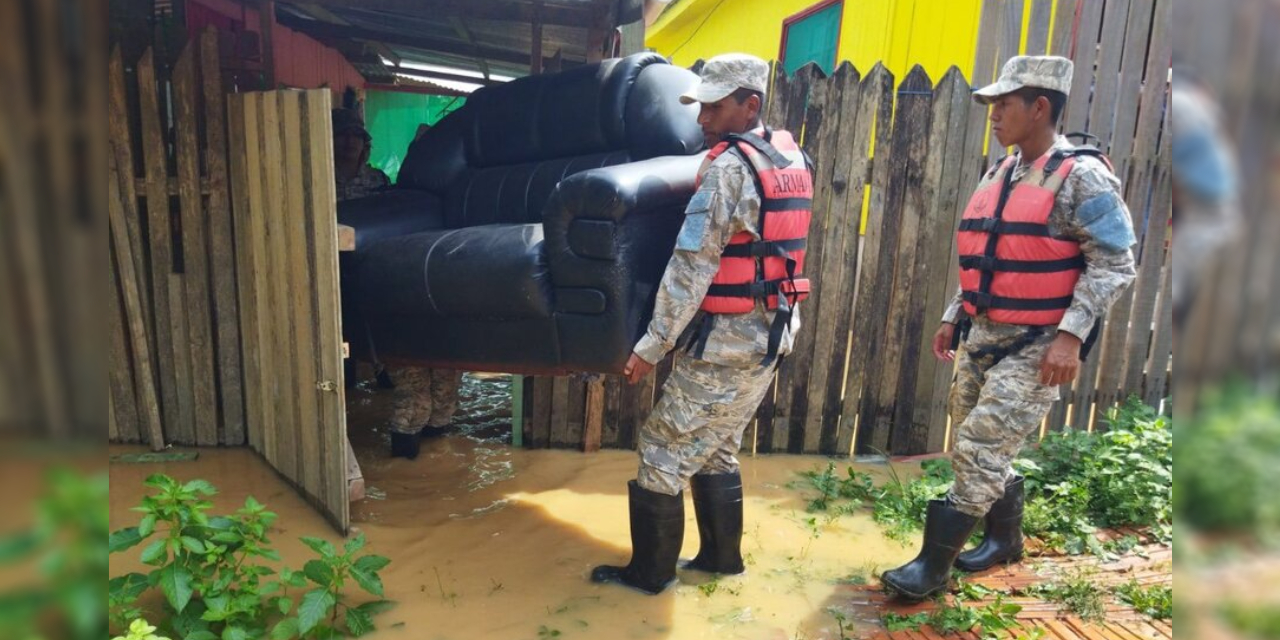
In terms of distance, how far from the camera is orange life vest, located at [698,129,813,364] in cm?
265

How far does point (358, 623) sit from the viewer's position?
245 cm

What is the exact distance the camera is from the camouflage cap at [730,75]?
Result: 2650 mm

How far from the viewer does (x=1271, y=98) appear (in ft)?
1.40

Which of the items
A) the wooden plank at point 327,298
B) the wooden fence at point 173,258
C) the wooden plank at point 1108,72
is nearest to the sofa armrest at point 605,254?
the wooden plank at point 327,298

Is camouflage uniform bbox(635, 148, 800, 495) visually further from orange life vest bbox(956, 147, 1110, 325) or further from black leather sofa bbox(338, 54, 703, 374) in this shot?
orange life vest bbox(956, 147, 1110, 325)

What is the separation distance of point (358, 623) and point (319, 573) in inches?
7.9

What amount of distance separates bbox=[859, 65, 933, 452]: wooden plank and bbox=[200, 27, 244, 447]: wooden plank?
11.2ft

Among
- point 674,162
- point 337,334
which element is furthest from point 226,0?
point 674,162

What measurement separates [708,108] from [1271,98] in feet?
7.97

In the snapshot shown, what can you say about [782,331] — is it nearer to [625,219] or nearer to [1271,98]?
[625,219]

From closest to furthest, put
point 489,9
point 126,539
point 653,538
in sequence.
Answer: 1. point 126,539
2. point 653,538
3. point 489,9

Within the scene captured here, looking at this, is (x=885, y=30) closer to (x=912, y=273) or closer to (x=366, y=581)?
(x=912, y=273)

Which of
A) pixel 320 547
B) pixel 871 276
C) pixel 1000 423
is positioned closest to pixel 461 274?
pixel 320 547

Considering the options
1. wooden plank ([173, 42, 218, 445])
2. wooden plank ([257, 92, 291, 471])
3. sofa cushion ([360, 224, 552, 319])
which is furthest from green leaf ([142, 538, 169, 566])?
wooden plank ([173, 42, 218, 445])
